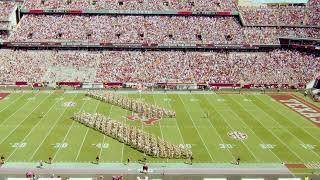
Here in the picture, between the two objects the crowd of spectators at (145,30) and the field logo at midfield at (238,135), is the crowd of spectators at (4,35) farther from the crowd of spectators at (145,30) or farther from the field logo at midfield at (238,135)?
the field logo at midfield at (238,135)

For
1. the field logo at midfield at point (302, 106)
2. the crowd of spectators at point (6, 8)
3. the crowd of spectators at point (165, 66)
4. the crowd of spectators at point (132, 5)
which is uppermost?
the crowd of spectators at point (132, 5)

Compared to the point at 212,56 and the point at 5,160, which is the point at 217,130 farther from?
the point at 212,56

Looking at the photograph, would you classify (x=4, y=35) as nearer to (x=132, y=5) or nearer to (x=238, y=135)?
(x=132, y=5)

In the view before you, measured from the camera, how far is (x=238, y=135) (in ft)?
137

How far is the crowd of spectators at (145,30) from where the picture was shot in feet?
241

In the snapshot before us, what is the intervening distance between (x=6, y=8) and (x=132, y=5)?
21.0 meters

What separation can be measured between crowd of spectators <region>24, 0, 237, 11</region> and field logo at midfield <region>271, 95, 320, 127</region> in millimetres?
26130

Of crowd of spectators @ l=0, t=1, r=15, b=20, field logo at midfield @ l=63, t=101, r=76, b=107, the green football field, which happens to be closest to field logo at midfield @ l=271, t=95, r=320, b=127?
the green football field

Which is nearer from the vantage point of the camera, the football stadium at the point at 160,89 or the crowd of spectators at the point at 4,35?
the football stadium at the point at 160,89

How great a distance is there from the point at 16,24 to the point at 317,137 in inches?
2108

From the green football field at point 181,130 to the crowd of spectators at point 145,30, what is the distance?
59.1ft

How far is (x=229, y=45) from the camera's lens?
72.9 metres

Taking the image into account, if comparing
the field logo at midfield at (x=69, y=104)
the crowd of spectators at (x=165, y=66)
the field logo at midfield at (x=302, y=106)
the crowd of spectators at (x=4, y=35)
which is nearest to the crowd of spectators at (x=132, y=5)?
the crowd of spectators at (x=4, y=35)

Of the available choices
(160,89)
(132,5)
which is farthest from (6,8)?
(160,89)
